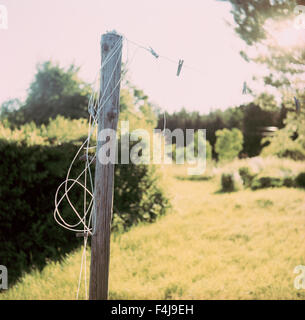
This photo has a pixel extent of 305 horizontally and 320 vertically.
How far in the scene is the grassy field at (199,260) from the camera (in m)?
4.39

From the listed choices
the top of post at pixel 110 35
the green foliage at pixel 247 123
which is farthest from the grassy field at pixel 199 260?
the green foliage at pixel 247 123

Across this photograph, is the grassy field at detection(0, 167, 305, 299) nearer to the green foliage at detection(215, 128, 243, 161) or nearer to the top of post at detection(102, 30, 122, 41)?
the top of post at detection(102, 30, 122, 41)

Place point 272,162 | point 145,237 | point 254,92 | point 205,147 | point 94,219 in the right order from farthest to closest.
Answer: point 205,147
point 272,162
point 254,92
point 145,237
point 94,219

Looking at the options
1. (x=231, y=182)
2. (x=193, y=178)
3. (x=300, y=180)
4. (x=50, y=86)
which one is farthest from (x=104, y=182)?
(x=50, y=86)

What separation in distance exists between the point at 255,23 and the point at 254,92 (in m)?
2.24

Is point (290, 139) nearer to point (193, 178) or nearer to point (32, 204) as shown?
point (193, 178)

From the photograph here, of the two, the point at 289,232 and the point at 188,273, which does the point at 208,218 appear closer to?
the point at 289,232

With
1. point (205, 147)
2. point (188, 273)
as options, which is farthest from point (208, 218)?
point (205, 147)

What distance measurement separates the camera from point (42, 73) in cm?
2730

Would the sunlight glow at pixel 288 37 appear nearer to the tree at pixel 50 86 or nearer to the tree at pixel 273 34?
the tree at pixel 273 34

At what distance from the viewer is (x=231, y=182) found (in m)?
11.7

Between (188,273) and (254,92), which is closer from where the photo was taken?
(188,273)

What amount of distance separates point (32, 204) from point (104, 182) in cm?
340

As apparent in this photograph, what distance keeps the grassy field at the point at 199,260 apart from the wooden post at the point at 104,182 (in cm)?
174
